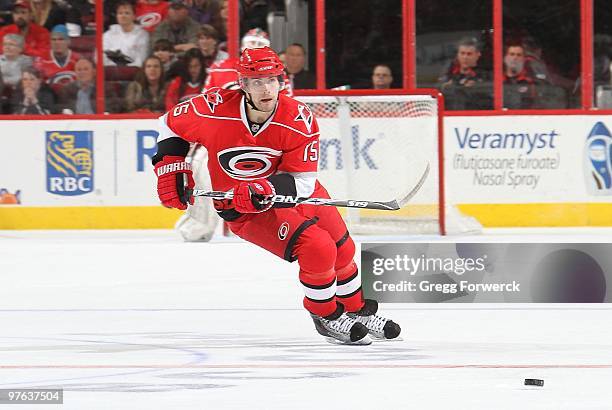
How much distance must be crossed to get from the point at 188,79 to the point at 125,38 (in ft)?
1.62

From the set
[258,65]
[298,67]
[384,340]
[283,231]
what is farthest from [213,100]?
[298,67]

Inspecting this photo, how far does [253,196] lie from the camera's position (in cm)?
465

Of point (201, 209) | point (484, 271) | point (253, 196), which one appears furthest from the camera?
point (201, 209)

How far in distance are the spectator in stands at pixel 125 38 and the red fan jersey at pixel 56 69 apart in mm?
254

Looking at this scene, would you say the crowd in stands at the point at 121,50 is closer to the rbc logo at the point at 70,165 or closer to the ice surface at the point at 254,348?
the rbc logo at the point at 70,165

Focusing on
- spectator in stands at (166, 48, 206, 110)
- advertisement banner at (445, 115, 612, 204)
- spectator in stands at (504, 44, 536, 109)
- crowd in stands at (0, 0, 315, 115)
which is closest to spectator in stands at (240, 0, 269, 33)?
crowd in stands at (0, 0, 315, 115)

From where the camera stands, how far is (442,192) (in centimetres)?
910

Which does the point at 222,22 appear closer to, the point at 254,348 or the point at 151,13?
the point at 151,13

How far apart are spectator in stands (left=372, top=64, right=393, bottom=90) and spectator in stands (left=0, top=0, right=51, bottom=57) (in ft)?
7.00

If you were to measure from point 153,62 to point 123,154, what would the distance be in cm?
64

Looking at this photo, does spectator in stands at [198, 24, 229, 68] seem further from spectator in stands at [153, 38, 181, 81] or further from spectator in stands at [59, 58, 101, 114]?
spectator in stands at [59, 58, 101, 114]

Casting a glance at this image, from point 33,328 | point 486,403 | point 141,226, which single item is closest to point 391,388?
point 486,403

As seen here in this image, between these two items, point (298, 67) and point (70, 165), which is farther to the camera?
point (298, 67)

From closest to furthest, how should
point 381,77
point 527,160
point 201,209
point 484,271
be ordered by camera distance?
point 484,271 < point 201,209 < point 527,160 < point 381,77
